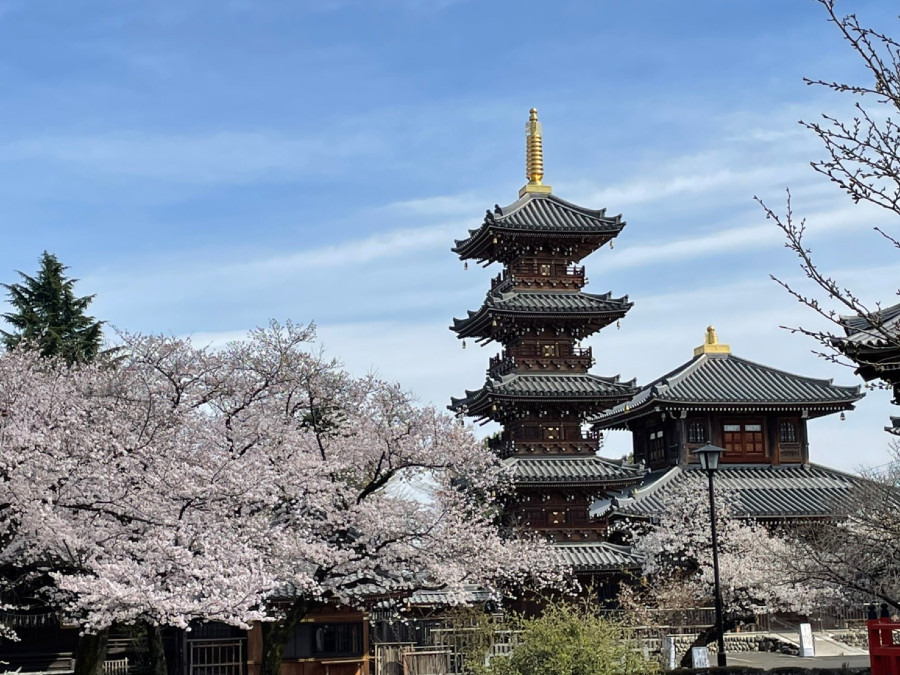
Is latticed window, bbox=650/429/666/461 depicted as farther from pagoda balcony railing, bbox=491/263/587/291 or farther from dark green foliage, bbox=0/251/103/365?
dark green foliage, bbox=0/251/103/365

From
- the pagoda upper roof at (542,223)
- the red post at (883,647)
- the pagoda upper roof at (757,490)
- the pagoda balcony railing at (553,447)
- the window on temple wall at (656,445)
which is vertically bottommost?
the red post at (883,647)

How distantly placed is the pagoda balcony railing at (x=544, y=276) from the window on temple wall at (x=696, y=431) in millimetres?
12072

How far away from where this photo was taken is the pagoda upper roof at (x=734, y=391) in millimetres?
45969

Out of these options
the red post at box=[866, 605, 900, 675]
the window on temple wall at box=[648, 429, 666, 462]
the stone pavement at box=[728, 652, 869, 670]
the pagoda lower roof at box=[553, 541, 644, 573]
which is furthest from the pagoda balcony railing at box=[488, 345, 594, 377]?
the red post at box=[866, 605, 900, 675]

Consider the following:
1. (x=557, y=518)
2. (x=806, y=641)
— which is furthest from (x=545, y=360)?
(x=806, y=641)

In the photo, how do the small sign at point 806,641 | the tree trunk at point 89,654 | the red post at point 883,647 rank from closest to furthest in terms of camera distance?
the red post at point 883,647 → the tree trunk at point 89,654 → the small sign at point 806,641

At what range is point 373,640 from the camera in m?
32.3

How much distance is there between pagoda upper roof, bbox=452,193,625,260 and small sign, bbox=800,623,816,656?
14625mm

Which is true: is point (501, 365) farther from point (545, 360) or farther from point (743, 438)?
point (743, 438)

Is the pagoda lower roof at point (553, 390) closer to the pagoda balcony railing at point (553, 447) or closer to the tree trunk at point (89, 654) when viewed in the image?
the pagoda balcony railing at point (553, 447)

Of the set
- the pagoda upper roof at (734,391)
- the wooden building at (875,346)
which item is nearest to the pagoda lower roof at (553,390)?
the pagoda upper roof at (734,391)

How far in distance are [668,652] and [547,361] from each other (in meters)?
10.3

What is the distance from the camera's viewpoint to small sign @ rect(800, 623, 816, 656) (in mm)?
36125

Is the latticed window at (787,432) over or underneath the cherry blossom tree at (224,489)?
over
